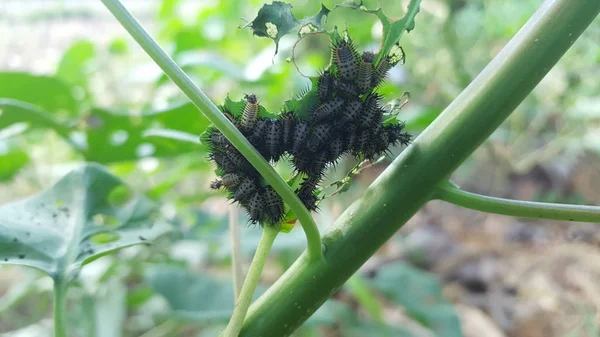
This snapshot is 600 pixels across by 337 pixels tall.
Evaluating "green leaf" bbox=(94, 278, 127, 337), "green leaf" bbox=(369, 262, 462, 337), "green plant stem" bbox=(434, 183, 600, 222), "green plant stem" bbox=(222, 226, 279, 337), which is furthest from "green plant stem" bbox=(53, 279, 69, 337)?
"green leaf" bbox=(369, 262, 462, 337)

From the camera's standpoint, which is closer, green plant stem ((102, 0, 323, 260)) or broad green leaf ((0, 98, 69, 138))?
green plant stem ((102, 0, 323, 260))

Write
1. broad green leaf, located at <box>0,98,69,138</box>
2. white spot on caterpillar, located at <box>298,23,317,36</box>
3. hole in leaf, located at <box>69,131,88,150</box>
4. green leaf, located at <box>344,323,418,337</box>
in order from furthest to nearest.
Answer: green leaf, located at <box>344,323,418,337</box> → hole in leaf, located at <box>69,131,88,150</box> → broad green leaf, located at <box>0,98,69,138</box> → white spot on caterpillar, located at <box>298,23,317,36</box>

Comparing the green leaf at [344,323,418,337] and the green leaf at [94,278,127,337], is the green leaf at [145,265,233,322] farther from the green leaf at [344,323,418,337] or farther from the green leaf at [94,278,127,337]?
the green leaf at [344,323,418,337]

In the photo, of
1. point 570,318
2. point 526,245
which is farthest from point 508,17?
point 570,318

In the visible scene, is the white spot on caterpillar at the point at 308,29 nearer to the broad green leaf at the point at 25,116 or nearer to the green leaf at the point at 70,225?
the green leaf at the point at 70,225

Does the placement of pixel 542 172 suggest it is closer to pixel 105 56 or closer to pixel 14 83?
pixel 105 56

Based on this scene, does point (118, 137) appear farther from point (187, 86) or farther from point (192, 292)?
point (187, 86)
